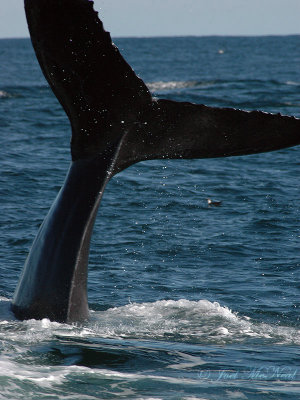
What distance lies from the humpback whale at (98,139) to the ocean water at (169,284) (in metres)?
0.44

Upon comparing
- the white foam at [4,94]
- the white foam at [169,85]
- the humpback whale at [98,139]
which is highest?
the white foam at [169,85]

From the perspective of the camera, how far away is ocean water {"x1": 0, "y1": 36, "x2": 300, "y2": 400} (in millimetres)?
7129

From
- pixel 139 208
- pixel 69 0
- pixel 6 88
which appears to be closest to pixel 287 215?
pixel 139 208

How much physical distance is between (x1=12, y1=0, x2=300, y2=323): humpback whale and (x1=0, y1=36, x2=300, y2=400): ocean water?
0.44m

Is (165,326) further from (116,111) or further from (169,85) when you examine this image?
(169,85)

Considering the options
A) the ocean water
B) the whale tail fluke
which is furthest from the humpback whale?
the ocean water

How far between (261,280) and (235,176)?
7846 millimetres

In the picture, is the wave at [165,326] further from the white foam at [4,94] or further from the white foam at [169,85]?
the white foam at [169,85]

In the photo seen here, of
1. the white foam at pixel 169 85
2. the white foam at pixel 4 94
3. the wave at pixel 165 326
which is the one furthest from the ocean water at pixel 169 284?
the white foam at pixel 169 85

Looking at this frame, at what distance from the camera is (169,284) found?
10.9m

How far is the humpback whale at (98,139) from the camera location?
7.34 meters

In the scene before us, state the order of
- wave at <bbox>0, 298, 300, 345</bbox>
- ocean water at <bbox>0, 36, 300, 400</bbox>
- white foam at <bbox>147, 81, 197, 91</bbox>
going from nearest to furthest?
ocean water at <bbox>0, 36, 300, 400</bbox> → wave at <bbox>0, 298, 300, 345</bbox> → white foam at <bbox>147, 81, 197, 91</bbox>

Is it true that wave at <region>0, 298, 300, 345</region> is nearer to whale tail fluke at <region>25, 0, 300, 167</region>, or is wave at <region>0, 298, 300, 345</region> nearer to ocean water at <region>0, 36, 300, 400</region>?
Result: ocean water at <region>0, 36, 300, 400</region>

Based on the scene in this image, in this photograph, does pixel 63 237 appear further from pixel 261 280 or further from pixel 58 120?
pixel 58 120
